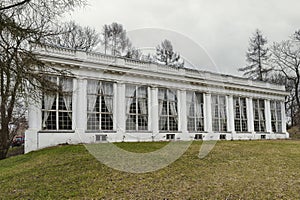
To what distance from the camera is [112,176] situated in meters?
9.21

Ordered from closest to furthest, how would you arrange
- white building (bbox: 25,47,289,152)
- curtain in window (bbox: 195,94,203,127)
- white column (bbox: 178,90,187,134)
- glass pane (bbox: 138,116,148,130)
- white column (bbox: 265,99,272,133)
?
1. white building (bbox: 25,47,289,152)
2. glass pane (bbox: 138,116,148,130)
3. white column (bbox: 178,90,187,134)
4. curtain in window (bbox: 195,94,203,127)
5. white column (bbox: 265,99,272,133)

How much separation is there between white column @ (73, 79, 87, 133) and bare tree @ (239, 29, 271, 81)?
27.6 m

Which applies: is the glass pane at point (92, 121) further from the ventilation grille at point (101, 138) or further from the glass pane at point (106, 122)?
the ventilation grille at point (101, 138)

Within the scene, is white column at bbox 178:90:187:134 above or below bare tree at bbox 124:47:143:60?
below

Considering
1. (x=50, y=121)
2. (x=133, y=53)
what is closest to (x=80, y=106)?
(x=50, y=121)

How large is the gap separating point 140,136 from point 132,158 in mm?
8181

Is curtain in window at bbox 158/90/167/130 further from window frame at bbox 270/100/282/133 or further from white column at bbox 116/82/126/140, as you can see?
window frame at bbox 270/100/282/133

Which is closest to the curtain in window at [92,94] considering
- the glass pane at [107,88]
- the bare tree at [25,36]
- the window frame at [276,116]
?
the glass pane at [107,88]

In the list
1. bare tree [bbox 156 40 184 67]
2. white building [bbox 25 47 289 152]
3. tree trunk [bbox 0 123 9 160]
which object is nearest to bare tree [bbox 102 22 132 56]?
bare tree [bbox 156 40 184 67]

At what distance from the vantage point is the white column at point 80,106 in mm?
17297

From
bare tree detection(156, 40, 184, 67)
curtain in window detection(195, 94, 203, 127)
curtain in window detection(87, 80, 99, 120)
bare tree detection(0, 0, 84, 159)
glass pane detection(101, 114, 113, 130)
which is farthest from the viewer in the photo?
bare tree detection(156, 40, 184, 67)

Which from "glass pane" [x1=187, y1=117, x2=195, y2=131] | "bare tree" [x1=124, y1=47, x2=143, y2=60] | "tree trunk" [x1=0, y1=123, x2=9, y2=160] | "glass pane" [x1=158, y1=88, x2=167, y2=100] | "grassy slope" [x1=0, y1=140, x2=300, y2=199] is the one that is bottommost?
"grassy slope" [x1=0, y1=140, x2=300, y2=199]

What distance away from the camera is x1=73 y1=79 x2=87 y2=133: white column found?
17297 mm

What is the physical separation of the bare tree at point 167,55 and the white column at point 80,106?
70.9ft
